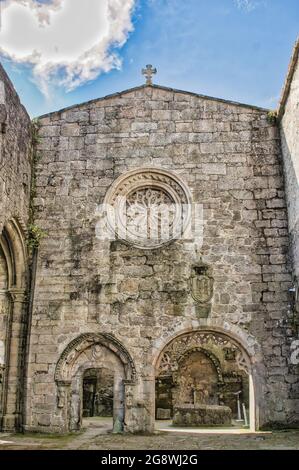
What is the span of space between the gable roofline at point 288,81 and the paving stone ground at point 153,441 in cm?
605

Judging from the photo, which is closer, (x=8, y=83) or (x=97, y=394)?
(x=8, y=83)

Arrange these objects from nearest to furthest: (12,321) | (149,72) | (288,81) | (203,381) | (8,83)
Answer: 1. (8,83)
2. (288,81)
3. (12,321)
4. (149,72)
5. (203,381)

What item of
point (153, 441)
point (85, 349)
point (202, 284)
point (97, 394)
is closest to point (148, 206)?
point (202, 284)

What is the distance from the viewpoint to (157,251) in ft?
30.4

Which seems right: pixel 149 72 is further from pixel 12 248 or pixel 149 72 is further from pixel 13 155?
pixel 12 248

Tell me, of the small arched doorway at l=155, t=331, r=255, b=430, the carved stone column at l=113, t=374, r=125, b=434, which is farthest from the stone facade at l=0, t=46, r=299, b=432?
the small arched doorway at l=155, t=331, r=255, b=430

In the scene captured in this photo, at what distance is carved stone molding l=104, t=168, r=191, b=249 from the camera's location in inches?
374

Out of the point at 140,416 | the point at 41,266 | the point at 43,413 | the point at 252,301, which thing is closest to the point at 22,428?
the point at 43,413

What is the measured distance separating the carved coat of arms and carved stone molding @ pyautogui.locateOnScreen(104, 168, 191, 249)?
844 mm

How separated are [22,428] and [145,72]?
24.8ft

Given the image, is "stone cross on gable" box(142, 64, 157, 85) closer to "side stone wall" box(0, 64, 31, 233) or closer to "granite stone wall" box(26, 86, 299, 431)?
"granite stone wall" box(26, 86, 299, 431)

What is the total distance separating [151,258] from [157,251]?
0.18 metres

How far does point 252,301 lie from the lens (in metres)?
8.87
